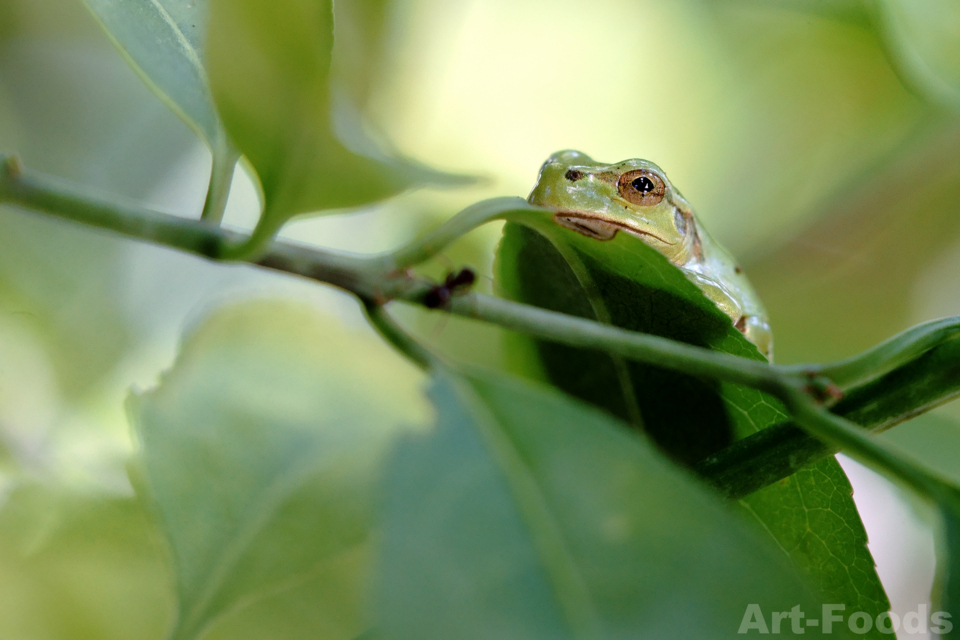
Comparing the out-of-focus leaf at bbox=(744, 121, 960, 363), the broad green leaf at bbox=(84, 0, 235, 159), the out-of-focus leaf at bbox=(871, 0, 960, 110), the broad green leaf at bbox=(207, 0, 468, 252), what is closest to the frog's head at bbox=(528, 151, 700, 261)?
the out-of-focus leaf at bbox=(871, 0, 960, 110)

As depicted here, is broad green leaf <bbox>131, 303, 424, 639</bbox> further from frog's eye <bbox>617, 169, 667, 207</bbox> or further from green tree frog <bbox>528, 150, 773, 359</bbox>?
frog's eye <bbox>617, 169, 667, 207</bbox>

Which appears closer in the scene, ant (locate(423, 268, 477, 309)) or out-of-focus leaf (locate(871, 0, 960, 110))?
ant (locate(423, 268, 477, 309))

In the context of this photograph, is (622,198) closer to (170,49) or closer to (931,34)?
(931,34)

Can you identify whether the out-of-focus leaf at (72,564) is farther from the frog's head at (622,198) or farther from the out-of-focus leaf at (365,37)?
the out-of-focus leaf at (365,37)

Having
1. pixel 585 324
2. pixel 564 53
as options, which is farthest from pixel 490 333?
pixel 564 53

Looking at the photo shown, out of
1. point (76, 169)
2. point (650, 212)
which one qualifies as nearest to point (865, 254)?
point (650, 212)

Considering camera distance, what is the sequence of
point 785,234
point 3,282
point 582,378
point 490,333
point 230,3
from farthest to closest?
1. point 785,234
2. point 490,333
3. point 3,282
4. point 582,378
5. point 230,3

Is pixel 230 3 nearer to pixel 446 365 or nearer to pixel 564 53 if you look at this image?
pixel 446 365
